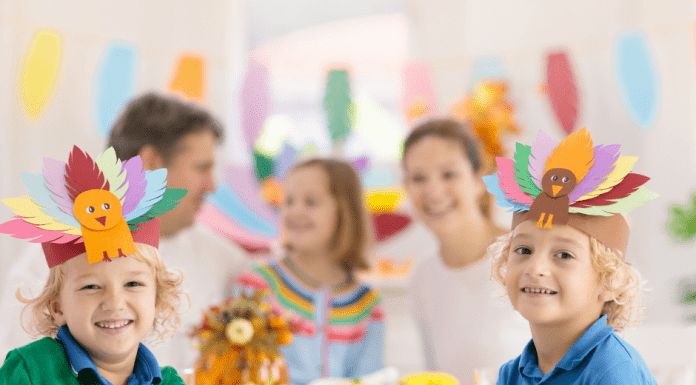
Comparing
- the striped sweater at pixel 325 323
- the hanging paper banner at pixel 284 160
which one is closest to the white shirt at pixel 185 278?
the striped sweater at pixel 325 323

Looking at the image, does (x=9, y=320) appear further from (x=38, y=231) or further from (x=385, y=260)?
(x=385, y=260)

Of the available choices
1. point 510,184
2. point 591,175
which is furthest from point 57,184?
point 591,175

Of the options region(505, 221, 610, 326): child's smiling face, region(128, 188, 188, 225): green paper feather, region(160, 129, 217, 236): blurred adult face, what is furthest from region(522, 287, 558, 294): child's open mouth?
region(160, 129, 217, 236): blurred adult face

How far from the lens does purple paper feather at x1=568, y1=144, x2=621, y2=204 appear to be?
0.96m

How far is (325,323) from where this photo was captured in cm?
177

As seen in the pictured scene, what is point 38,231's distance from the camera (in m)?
0.94

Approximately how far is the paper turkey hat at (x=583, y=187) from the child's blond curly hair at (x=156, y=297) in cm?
63

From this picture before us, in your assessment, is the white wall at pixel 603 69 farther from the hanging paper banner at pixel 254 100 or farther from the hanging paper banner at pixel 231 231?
the hanging paper banner at pixel 231 231

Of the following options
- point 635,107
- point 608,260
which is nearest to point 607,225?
point 608,260

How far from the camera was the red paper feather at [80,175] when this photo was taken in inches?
38.0

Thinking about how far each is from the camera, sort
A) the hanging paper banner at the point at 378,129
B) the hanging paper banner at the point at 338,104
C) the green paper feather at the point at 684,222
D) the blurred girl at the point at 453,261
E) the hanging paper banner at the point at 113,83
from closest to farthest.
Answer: the blurred girl at the point at 453,261 → the green paper feather at the point at 684,222 → the hanging paper banner at the point at 113,83 → the hanging paper banner at the point at 338,104 → the hanging paper banner at the point at 378,129

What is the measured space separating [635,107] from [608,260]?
245cm

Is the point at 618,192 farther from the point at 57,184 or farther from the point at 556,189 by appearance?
the point at 57,184

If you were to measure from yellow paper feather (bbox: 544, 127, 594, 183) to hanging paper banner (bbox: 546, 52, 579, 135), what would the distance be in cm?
242
